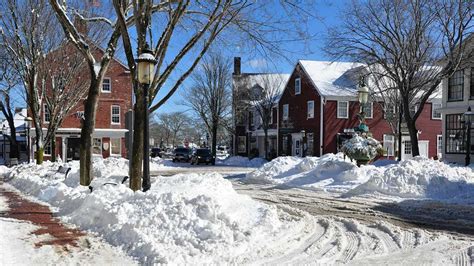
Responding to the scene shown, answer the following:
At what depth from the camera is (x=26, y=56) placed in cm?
2162

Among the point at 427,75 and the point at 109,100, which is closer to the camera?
the point at 427,75

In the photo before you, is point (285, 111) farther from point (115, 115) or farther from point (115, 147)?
point (115, 147)

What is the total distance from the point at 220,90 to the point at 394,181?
1259 inches

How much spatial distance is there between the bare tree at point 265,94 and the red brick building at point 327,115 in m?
0.89

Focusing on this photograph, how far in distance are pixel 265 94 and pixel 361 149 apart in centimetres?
2593

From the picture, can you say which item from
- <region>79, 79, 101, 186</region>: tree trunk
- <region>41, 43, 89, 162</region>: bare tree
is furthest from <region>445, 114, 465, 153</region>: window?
<region>79, 79, 101, 186</region>: tree trunk

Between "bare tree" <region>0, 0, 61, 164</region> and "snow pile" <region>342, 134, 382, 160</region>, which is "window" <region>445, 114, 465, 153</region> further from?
"bare tree" <region>0, 0, 61, 164</region>

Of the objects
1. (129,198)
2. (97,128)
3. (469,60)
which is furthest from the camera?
(97,128)

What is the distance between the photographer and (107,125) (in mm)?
44250

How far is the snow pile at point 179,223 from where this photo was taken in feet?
22.2

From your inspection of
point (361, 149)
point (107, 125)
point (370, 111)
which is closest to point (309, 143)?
point (370, 111)

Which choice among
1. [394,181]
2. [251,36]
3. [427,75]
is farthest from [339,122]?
[251,36]

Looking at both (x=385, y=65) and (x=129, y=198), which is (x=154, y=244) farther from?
(x=385, y=65)

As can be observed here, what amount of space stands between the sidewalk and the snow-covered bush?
41.2 ft
